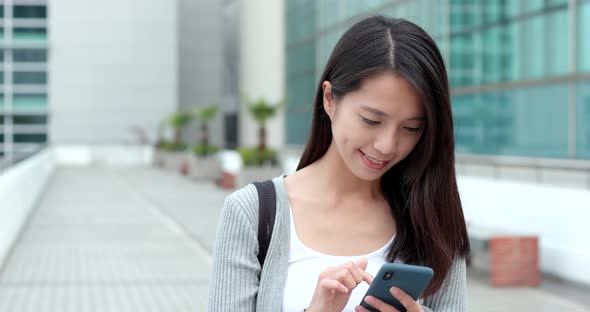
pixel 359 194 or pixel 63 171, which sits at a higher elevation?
pixel 359 194

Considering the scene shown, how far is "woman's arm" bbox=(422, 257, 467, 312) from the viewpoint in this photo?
242 centimetres

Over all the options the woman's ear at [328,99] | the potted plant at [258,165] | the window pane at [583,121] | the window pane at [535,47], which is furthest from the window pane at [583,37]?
the woman's ear at [328,99]

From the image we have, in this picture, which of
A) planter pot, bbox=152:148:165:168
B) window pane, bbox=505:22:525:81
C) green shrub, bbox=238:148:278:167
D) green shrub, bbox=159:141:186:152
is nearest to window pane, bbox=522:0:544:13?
window pane, bbox=505:22:525:81

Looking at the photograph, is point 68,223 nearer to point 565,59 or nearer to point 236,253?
point 565,59

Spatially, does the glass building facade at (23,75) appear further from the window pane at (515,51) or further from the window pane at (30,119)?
the window pane at (515,51)

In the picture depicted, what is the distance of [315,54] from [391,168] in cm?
3482

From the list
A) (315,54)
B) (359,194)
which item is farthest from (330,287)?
(315,54)

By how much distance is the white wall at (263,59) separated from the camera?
138 feet

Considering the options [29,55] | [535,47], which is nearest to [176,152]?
[29,55]

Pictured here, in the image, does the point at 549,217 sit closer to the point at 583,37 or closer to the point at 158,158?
the point at 583,37

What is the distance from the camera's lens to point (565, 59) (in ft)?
65.0

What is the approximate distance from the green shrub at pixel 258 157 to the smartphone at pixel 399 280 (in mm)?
23712

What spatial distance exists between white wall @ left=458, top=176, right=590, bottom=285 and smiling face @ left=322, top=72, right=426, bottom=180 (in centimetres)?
856

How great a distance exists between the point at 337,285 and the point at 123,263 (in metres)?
10.7
